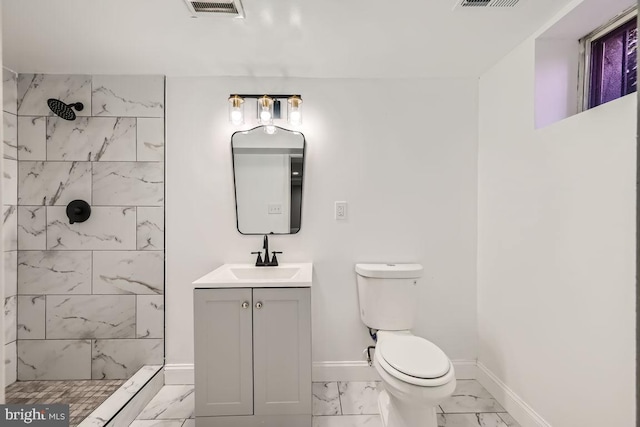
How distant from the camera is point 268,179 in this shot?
2211mm

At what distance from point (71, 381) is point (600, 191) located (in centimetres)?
314

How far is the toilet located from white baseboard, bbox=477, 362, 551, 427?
53cm

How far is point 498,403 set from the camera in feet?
6.44

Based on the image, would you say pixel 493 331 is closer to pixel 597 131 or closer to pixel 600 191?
pixel 600 191

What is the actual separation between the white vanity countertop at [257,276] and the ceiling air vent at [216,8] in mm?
1310

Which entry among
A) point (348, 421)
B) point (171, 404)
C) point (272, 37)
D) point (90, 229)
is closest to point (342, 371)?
point (348, 421)

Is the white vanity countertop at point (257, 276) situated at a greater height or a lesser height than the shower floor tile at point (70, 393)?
greater

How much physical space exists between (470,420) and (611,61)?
198 cm

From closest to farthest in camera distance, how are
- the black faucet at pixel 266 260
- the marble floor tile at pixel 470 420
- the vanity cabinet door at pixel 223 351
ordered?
the vanity cabinet door at pixel 223 351, the marble floor tile at pixel 470 420, the black faucet at pixel 266 260

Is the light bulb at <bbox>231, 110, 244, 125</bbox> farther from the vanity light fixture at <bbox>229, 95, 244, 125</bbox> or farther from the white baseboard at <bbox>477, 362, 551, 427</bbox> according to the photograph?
the white baseboard at <bbox>477, 362, 551, 427</bbox>

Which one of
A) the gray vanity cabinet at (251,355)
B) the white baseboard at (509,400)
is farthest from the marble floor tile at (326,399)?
the white baseboard at (509,400)

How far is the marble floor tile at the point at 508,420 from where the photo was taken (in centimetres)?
Result: 178

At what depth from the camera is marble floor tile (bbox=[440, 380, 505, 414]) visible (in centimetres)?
191

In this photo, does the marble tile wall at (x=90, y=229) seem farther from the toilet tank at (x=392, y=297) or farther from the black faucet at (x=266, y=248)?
the toilet tank at (x=392, y=297)
